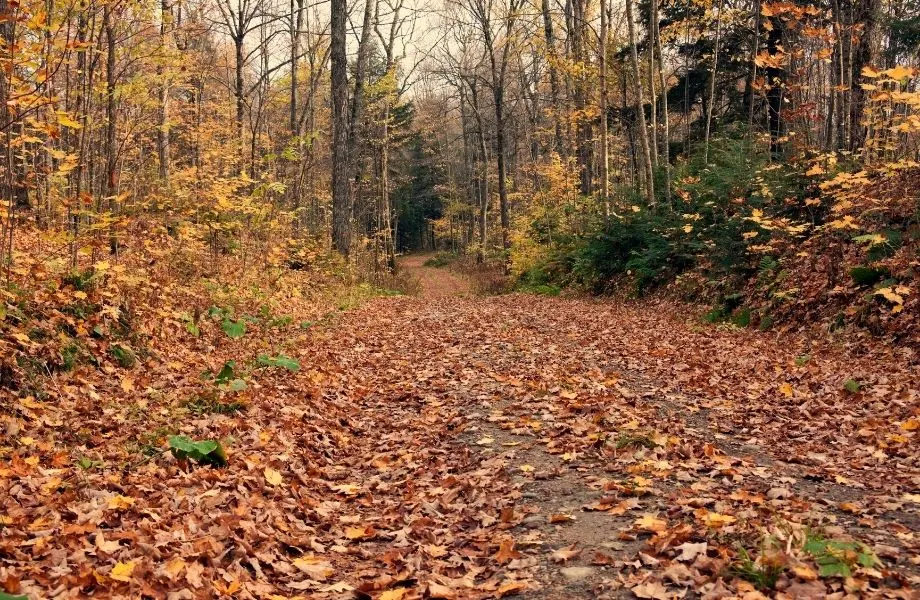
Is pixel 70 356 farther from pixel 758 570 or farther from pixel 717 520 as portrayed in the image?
pixel 758 570

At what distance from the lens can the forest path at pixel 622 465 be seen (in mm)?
3594

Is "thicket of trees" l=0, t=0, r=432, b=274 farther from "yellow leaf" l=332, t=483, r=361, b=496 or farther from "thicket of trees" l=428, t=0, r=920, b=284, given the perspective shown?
"thicket of trees" l=428, t=0, r=920, b=284

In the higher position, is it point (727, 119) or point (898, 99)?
point (727, 119)

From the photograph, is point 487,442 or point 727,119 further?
point 727,119

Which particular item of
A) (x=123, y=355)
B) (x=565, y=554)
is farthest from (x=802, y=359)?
(x=123, y=355)

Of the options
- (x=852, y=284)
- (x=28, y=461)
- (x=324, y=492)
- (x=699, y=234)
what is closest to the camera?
(x=28, y=461)

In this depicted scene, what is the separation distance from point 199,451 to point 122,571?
1.87 m

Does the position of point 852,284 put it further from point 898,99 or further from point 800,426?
point 800,426

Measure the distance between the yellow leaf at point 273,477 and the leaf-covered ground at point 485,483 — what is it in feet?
0.09

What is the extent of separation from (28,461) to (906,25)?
23147 millimetres

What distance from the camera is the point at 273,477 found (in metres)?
5.13

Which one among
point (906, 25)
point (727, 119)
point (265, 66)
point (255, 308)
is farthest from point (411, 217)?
point (255, 308)

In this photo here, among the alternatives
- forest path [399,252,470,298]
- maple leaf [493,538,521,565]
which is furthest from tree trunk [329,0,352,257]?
maple leaf [493,538,521,565]

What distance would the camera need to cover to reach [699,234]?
14953mm
